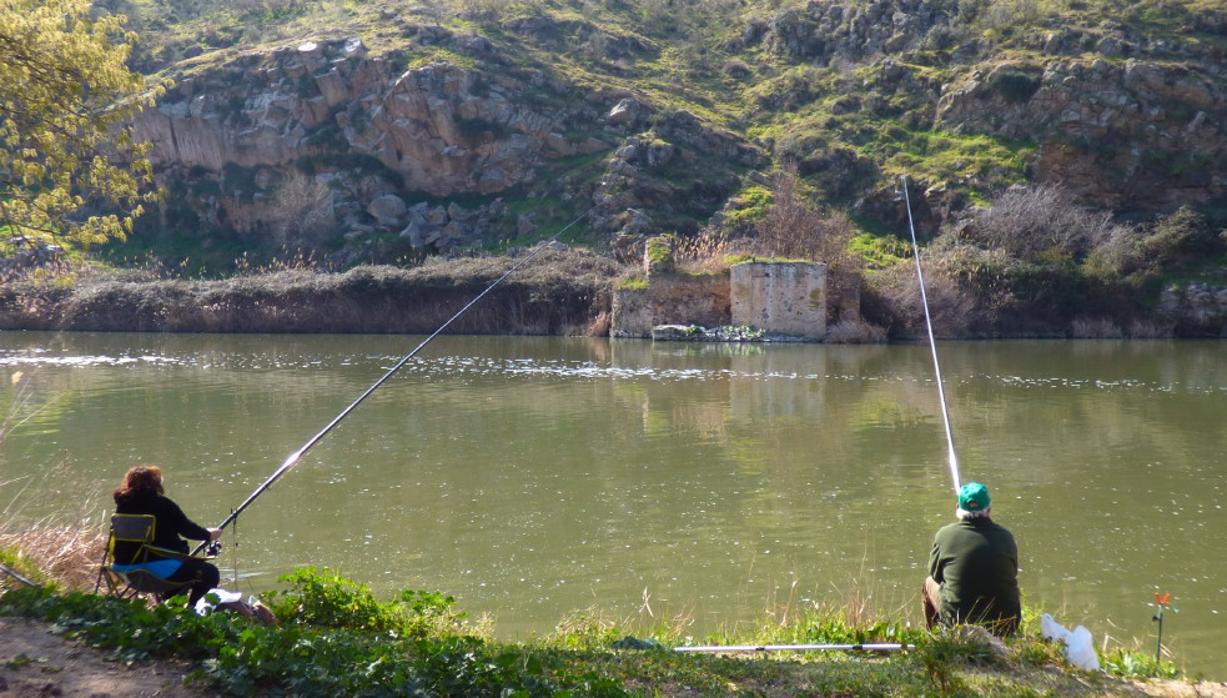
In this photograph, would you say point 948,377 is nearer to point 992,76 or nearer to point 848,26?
point 992,76

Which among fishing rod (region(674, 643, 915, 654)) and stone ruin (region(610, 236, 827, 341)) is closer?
fishing rod (region(674, 643, 915, 654))

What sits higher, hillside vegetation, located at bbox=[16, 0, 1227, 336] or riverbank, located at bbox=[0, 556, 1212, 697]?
hillside vegetation, located at bbox=[16, 0, 1227, 336]

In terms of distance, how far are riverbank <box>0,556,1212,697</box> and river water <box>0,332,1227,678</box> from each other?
231 cm

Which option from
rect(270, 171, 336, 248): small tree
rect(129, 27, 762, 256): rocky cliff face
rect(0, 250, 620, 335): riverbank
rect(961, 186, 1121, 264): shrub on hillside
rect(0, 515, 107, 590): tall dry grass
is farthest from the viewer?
rect(270, 171, 336, 248): small tree

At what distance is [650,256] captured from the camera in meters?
39.0

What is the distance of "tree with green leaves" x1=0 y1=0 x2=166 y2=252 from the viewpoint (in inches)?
360

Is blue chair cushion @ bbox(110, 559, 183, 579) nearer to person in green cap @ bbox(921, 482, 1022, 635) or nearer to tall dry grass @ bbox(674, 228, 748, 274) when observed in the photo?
person in green cap @ bbox(921, 482, 1022, 635)

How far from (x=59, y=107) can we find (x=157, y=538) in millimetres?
5648

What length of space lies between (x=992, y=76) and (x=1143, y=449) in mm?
42147

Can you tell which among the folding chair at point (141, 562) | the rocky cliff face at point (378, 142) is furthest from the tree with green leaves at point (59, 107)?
the rocky cliff face at point (378, 142)

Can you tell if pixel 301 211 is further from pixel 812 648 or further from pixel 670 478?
pixel 812 648

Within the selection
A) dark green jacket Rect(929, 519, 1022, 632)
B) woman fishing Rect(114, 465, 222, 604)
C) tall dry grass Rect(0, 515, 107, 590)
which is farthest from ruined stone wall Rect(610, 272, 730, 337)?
woman fishing Rect(114, 465, 222, 604)

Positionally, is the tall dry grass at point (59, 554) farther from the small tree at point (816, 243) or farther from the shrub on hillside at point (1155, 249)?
the shrub on hillside at point (1155, 249)

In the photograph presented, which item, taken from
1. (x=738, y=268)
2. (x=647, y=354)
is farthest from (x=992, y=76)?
(x=647, y=354)
